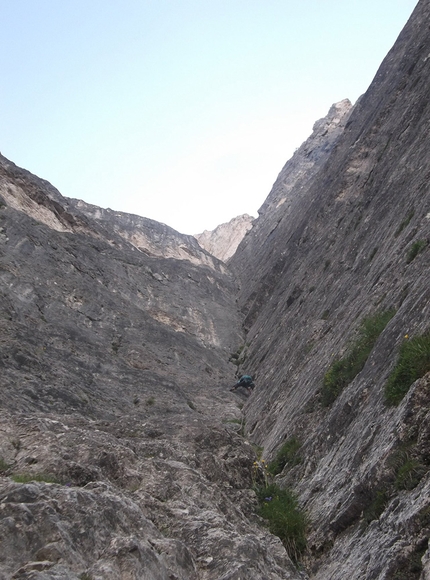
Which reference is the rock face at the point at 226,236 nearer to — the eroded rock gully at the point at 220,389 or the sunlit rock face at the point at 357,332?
the eroded rock gully at the point at 220,389

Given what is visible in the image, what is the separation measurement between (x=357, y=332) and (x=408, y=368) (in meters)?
6.72

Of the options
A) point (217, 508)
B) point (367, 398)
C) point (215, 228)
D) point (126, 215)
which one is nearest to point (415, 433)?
point (367, 398)

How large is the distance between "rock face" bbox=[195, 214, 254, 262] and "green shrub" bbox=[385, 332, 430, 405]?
111852mm

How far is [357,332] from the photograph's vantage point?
18859 mm

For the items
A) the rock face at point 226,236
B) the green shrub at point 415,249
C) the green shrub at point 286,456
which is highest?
the rock face at point 226,236

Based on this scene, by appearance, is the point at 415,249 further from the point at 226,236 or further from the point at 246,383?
the point at 226,236

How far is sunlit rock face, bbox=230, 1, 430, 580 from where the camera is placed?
10305mm

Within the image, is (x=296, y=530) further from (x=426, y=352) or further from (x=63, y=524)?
(x=63, y=524)

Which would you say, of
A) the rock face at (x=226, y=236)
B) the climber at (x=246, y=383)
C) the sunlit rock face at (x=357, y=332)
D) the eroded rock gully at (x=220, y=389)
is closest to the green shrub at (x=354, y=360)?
the sunlit rock face at (x=357, y=332)

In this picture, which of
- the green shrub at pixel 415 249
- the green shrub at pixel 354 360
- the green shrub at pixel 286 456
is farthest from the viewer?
the green shrub at pixel 415 249

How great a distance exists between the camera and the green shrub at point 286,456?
671 inches

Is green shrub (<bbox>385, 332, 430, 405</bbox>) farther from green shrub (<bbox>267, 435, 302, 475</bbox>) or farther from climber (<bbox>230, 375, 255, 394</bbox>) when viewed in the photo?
climber (<bbox>230, 375, 255, 394</bbox>)

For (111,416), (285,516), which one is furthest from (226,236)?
(285,516)

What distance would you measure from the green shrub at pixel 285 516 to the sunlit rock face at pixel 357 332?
359mm
